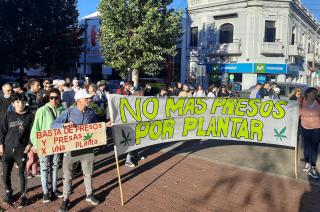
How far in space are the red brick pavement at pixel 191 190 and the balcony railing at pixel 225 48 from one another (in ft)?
75.1

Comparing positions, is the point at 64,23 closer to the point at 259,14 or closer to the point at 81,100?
the point at 259,14

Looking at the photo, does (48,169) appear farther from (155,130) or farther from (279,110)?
(279,110)

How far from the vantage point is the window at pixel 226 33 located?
30519 millimetres

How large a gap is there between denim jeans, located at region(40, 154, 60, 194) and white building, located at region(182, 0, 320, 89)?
73.1 feet

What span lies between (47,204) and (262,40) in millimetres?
26663

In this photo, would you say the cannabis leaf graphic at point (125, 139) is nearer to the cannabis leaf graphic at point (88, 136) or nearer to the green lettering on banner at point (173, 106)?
the cannabis leaf graphic at point (88, 136)

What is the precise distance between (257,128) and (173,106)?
79.2 inches

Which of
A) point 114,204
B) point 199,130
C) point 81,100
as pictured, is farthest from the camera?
point 199,130

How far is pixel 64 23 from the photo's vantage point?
29484 mm

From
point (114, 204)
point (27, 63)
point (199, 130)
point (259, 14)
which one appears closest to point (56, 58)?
point (27, 63)

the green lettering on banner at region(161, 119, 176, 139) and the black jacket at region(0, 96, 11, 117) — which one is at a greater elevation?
the black jacket at region(0, 96, 11, 117)

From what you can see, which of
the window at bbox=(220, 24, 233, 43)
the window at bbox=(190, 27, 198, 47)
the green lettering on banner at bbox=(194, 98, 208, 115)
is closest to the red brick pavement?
the green lettering on banner at bbox=(194, 98, 208, 115)

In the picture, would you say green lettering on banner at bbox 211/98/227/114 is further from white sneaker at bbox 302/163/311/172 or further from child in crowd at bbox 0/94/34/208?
child in crowd at bbox 0/94/34/208

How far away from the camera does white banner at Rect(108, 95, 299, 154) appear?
23.2 feet
